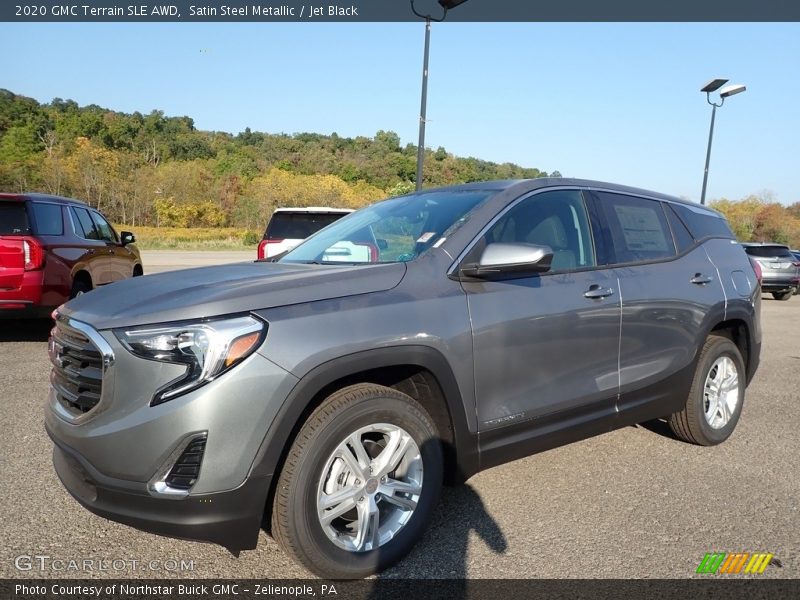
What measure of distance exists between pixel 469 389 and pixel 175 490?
131cm

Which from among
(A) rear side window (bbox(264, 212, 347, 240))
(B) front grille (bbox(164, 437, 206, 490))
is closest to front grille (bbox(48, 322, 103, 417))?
(B) front grille (bbox(164, 437, 206, 490))

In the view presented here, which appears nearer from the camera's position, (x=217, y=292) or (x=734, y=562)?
(x=217, y=292)

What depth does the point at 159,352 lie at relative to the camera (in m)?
2.26

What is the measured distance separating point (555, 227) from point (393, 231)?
93 cm

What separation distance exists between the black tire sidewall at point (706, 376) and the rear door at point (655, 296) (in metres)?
0.19

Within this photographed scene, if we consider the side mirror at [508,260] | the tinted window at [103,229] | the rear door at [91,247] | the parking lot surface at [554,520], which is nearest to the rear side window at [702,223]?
the parking lot surface at [554,520]

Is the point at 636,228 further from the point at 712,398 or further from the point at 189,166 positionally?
the point at 189,166

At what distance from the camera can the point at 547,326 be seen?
3.13 meters

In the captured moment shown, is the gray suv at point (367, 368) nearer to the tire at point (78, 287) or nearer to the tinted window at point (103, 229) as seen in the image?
the tire at point (78, 287)

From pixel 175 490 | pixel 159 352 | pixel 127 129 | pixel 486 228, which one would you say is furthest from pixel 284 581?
pixel 127 129

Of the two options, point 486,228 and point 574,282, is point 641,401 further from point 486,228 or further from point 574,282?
point 486,228

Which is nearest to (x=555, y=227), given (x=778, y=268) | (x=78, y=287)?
(x=78, y=287)

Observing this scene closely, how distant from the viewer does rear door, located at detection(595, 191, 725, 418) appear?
364 cm
